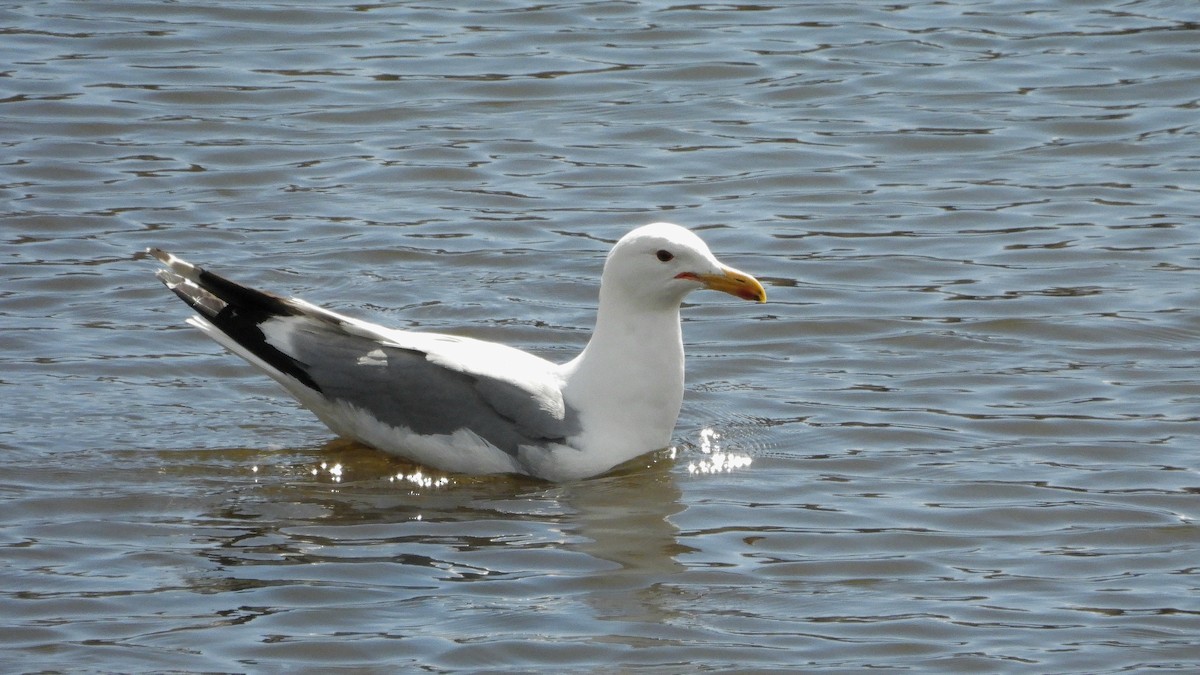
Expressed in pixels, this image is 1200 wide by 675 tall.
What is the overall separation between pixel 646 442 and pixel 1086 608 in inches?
82.7

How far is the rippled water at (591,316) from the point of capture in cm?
634

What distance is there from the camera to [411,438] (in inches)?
309

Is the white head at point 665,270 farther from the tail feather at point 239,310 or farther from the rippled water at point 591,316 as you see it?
the tail feather at point 239,310

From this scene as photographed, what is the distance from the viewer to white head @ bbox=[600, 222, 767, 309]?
7645 mm

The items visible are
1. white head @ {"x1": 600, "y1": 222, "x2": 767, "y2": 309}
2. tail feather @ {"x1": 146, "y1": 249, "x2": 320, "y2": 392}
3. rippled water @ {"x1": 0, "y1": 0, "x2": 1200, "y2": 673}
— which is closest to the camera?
rippled water @ {"x1": 0, "y1": 0, "x2": 1200, "y2": 673}

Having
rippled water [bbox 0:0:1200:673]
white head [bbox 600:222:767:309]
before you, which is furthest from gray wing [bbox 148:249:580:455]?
white head [bbox 600:222:767:309]

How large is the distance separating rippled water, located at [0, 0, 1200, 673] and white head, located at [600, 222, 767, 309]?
2.29ft

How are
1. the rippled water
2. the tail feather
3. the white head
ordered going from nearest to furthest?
the rippled water, the white head, the tail feather

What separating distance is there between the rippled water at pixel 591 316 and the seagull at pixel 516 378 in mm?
146

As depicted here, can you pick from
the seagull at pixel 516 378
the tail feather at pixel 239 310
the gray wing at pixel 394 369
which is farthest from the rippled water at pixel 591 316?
the tail feather at pixel 239 310

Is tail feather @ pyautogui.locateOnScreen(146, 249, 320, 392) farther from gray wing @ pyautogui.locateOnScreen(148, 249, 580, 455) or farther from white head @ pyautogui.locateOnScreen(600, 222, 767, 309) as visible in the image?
white head @ pyautogui.locateOnScreen(600, 222, 767, 309)

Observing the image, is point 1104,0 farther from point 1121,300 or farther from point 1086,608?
point 1086,608

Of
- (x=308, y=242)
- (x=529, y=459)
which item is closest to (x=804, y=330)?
(x=529, y=459)

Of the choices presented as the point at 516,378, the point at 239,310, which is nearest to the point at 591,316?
the point at 516,378
